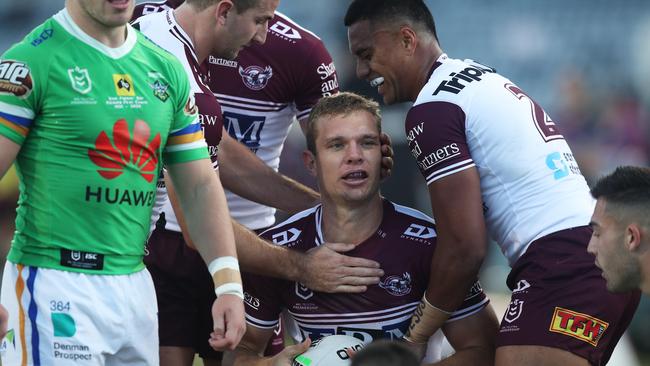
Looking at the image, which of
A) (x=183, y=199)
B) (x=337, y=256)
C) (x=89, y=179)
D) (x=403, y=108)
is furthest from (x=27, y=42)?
(x=403, y=108)

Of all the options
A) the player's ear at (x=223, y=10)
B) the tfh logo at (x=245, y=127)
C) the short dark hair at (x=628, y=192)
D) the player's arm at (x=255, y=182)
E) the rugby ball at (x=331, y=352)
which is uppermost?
the player's ear at (x=223, y=10)

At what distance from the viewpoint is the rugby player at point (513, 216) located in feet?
17.1

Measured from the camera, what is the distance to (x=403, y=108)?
1380 centimetres

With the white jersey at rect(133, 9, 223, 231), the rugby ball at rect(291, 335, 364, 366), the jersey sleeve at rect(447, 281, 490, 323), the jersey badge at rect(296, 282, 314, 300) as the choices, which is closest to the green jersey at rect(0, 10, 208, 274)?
the white jersey at rect(133, 9, 223, 231)

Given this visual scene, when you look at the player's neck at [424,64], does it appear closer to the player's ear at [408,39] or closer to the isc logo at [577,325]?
the player's ear at [408,39]

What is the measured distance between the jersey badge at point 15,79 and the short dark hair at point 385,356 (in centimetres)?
164

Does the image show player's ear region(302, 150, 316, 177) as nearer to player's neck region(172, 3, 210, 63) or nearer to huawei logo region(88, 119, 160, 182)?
player's neck region(172, 3, 210, 63)

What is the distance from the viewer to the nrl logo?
4387mm

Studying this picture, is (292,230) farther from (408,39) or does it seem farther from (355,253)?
(408,39)

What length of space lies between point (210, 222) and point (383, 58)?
1.58 m

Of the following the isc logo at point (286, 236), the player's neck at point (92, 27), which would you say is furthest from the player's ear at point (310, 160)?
the player's neck at point (92, 27)

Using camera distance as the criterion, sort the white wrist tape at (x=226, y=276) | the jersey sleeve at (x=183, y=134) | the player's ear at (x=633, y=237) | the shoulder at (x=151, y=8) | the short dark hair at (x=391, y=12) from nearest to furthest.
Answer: the white wrist tape at (x=226, y=276)
the jersey sleeve at (x=183, y=134)
the player's ear at (x=633, y=237)
the short dark hair at (x=391, y=12)
the shoulder at (x=151, y=8)

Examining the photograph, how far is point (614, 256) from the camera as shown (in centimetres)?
492

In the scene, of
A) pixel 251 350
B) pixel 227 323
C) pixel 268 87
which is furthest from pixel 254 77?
pixel 227 323
